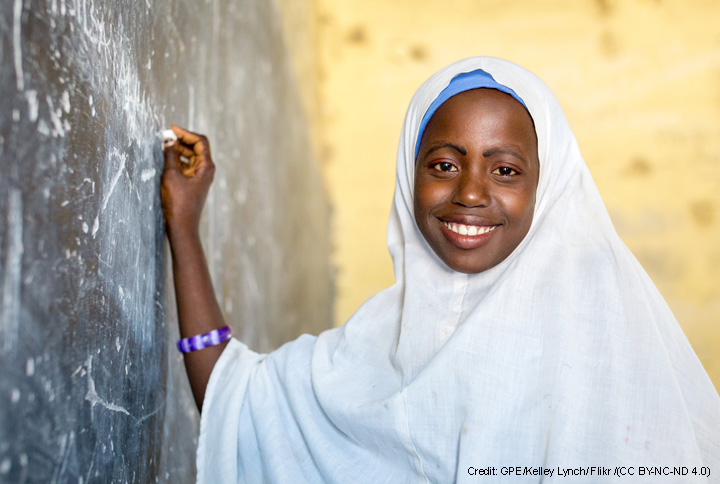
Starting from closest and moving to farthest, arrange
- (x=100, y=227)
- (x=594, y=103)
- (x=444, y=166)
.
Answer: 1. (x=100, y=227)
2. (x=444, y=166)
3. (x=594, y=103)

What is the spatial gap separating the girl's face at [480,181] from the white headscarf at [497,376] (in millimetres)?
35

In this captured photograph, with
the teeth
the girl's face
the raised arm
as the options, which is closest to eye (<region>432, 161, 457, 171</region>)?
the girl's face

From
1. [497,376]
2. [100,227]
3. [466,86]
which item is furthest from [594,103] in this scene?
[100,227]

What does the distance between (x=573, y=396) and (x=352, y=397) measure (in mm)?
347

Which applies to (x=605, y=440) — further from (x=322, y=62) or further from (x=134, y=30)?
(x=322, y=62)

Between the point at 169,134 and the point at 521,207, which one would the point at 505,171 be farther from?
the point at 169,134

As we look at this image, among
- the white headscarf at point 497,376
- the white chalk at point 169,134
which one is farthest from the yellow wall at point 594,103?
the white chalk at point 169,134

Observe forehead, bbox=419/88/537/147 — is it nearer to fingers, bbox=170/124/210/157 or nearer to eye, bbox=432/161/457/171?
eye, bbox=432/161/457/171

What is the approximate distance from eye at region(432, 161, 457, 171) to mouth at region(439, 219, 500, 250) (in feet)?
0.31

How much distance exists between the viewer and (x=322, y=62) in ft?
12.5

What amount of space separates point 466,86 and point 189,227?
1.70 ft

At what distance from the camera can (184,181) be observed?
1.12m

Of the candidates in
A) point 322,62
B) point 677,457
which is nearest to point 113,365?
point 677,457

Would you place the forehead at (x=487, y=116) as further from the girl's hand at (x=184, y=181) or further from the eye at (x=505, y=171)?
the girl's hand at (x=184, y=181)
